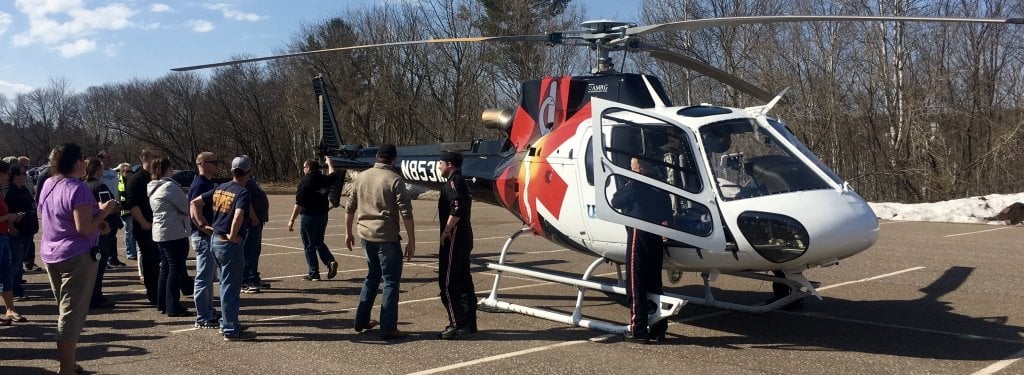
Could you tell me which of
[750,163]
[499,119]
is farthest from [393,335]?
[499,119]

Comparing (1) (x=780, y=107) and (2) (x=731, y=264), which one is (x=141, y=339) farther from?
(1) (x=780, y=107)

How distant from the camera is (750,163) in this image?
20.1 ft

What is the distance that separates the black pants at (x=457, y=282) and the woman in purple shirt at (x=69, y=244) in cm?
269

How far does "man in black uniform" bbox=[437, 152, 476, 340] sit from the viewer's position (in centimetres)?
648

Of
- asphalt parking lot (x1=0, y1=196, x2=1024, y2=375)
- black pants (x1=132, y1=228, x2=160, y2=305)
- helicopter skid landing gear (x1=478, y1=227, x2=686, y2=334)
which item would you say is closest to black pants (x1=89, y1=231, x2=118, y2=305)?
asphalt parking lot (x1=0, y1=196, x2=1024, y2=375)

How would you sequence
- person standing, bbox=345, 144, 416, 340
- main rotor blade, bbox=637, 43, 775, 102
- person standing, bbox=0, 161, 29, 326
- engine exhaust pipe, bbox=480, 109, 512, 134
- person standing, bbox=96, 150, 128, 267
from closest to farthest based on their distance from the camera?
1. person standing, bbox=345, 144, 416, 340
2. person standing, bbox=0, 161, 29, 326
3. main rotor blade, bbox=637, 43, 775, 102
4. engine exhaust pipe, bbox=480, 109, 512, 134
5. person standing, bbox=96, 150, 128, 267

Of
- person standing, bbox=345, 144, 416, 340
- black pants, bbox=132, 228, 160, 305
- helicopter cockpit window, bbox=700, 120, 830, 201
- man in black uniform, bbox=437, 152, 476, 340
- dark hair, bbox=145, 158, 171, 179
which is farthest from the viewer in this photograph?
black pants, bbox=132, 228, 160, 305

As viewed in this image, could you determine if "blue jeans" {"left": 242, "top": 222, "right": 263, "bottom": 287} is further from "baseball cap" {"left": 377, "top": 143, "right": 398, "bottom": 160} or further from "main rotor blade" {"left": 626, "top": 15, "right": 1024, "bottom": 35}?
"main rotor blade" {"left": 626, "top": 15, "right": 1024, "bottom": 35}

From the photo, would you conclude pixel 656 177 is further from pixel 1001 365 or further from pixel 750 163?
pixel 1001 365

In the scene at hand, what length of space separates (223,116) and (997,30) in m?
49.2

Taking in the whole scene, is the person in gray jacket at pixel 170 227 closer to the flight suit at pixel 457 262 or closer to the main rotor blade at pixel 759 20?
the flight suit at pixel 457 262

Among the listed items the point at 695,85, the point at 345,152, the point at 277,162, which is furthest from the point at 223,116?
the point at 345,152

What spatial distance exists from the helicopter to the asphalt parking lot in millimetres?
375

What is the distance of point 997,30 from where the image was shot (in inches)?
920
